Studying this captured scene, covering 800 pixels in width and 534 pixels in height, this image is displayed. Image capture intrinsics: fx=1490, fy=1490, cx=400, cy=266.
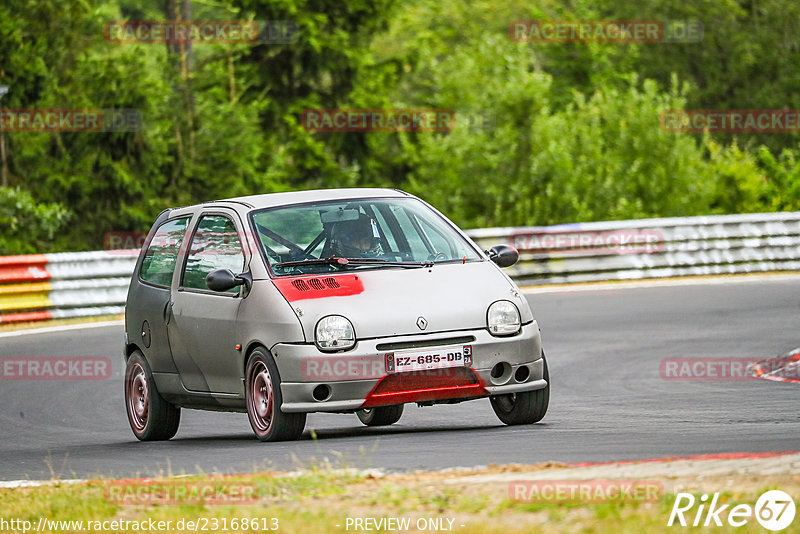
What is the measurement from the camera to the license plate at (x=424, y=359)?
9.34 meters

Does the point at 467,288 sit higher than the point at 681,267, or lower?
higher

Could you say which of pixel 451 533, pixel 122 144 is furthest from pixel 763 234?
pixel 451 533

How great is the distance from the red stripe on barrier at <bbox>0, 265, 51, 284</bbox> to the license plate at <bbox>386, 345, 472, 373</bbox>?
513 inches

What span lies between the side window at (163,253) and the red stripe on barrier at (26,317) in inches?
394

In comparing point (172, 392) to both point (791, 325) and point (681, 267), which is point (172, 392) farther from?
point (681, 267)

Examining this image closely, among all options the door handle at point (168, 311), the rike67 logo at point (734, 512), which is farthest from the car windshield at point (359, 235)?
the rike67 logo at point (734, 512)

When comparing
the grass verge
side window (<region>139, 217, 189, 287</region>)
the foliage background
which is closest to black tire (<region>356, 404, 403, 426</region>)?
side window (<region>139, 217, 189, 287</region>)

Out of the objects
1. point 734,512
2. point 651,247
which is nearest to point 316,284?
point 734,512

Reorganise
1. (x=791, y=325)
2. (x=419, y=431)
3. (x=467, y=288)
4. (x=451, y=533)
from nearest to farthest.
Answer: (x=451, y=533) < (x=467, y=288) < (x=419, y=431) < (x=791, y=325)

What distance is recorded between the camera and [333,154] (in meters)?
45.3

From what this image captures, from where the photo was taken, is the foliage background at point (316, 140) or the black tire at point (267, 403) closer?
the black tire at point (267, 403)

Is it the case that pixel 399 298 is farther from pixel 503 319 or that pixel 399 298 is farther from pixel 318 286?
pixel 503 319

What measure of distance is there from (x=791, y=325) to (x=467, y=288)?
29.2 feet

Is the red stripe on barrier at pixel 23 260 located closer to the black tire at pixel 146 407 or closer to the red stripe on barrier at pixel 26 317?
the red stripe on barrier at pixel 26 317
